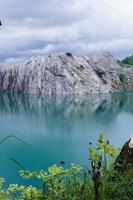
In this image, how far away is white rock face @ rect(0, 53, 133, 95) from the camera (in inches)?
6786

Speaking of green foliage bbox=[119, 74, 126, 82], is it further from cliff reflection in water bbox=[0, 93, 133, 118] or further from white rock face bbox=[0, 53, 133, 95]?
cliff reflection in water bbox=[0, 93, 133, 118]

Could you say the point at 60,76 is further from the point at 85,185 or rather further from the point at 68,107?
the point at 85,185

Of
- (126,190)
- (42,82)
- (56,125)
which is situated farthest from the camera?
(42,82)

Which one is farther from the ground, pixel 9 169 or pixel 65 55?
pixel 65 55

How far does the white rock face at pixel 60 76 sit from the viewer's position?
566ft

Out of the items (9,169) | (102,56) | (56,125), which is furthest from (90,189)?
(102,56)

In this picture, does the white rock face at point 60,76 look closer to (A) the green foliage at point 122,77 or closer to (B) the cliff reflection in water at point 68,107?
(A) the green foliage at point 122,77

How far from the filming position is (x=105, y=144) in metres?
5.68

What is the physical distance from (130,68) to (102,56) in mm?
15527

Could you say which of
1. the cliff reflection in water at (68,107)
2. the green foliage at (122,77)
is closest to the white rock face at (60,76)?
the green foliage at (122,77)

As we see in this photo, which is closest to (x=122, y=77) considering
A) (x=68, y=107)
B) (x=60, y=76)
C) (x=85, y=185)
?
(x=60, y=76)

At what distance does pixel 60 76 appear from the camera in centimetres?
17300

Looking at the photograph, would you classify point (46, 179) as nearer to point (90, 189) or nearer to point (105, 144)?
point (90, 189)

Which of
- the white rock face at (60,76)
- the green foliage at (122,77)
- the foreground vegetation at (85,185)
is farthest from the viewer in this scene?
the green foliage at (122,77)
